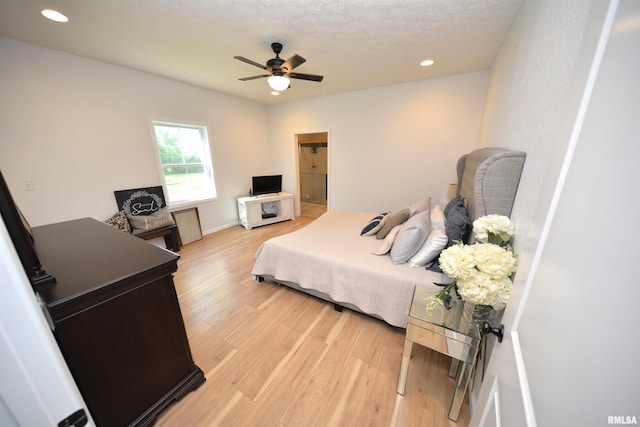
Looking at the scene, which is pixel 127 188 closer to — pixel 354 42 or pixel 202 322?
pixel 202 322

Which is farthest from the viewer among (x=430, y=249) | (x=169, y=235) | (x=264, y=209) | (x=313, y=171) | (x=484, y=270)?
(x=313, y=171)

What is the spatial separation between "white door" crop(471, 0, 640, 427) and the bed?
0.80 metres

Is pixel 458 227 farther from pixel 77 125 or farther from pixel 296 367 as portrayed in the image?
pixel 77 125

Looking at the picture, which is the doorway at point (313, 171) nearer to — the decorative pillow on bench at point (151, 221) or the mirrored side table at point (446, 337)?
the decorative pillow on bench at point (151, 221)

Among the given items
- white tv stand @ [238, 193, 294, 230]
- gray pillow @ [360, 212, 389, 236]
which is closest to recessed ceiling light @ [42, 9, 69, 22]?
white tv stand @ [238, 193, 294, 230]

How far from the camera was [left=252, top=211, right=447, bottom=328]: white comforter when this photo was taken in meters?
1.61

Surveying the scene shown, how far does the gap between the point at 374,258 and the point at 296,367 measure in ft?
3.42

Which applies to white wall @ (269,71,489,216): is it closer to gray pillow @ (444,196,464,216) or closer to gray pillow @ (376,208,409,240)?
gray pillow @ (444,196,464,216)

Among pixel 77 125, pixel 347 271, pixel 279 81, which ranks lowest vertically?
pixel 347 271

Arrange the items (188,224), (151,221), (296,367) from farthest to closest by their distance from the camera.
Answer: (188,224)
(151,221)
(296,367)

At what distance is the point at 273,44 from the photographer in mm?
2123

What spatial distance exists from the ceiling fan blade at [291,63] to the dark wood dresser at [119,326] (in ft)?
6.73

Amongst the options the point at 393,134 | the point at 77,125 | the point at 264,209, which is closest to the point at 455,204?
the point at 393,134

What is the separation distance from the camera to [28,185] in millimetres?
2262
